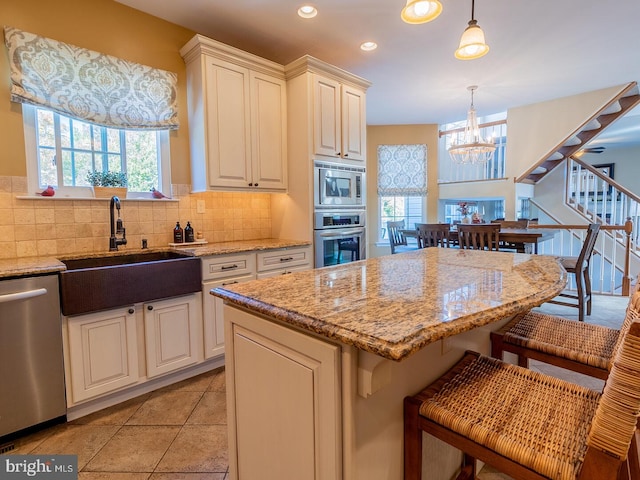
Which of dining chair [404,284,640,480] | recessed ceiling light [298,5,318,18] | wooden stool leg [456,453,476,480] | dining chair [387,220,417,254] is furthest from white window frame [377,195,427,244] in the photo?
dining chair [404,284,640,480]

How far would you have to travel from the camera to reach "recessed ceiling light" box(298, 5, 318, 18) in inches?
101

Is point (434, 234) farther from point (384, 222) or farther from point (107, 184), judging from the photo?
point (107, 184)

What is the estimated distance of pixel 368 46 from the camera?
3.20 m

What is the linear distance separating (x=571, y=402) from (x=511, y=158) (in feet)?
17.4

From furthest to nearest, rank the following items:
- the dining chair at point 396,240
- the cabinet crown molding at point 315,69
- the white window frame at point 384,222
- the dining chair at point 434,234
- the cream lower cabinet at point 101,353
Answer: the white window frame at point 384,222
the dining chair at point 396,240
the dining chair at point 434,234
the cabinet crown molding at point 315,69
the cream lower cabinet at point 101,353

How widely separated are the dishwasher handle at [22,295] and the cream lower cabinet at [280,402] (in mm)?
1236

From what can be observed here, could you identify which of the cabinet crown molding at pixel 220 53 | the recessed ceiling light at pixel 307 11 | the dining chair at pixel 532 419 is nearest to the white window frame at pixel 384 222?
the cabinet crown molding at pixel 220 53

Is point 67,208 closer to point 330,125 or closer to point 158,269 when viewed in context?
point 158,269

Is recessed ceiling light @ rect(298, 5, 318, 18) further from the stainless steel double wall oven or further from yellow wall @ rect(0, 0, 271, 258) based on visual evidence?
the stainless steel double wall oven

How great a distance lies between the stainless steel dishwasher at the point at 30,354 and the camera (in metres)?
1.68

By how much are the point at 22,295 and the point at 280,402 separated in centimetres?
154

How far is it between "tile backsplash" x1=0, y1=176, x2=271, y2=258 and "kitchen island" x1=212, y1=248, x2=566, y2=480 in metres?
1.79

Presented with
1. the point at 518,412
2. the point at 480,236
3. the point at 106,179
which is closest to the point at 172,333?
the point at 106,179
